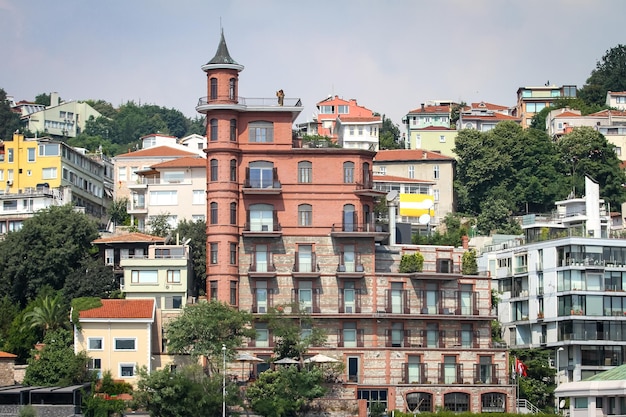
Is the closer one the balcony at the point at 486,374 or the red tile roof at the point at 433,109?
the balcony at the point at 486,374

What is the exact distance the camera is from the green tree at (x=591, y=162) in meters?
146

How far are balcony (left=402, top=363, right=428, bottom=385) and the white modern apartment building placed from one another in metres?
14.0

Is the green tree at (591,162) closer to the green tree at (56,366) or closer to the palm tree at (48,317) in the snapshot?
the palm tree at (48,317)

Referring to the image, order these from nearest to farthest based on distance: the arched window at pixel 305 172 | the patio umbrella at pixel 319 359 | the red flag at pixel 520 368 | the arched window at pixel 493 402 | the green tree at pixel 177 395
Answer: the green tree at pixel 177 395 < the patio umbrella at pixel 319 359 < the arched window at pixel 493 402 < the red flag at pixel 520 368 < the arched window at pixel 305 172

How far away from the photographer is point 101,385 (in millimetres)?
94125

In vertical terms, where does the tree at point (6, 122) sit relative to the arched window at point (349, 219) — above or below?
above

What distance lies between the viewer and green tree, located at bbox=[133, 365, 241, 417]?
87.1 meters

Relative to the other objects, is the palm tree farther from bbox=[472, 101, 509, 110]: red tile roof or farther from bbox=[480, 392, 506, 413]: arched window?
bbox=[472, 101, 509, 110]: red tile roof

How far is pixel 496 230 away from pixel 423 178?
11903 mm

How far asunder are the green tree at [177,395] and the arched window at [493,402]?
767 inches

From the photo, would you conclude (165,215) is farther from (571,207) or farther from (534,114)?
(534,114)

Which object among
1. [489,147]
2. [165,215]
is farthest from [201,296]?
[489,147]

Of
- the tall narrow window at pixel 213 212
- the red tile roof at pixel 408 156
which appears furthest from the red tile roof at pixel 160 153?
the tall narrow window at pixel 213 212

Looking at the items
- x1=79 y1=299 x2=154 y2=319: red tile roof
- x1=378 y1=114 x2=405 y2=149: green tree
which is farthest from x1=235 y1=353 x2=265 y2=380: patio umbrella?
x1=378 y1=114 x2=405 y2=149: green tree
